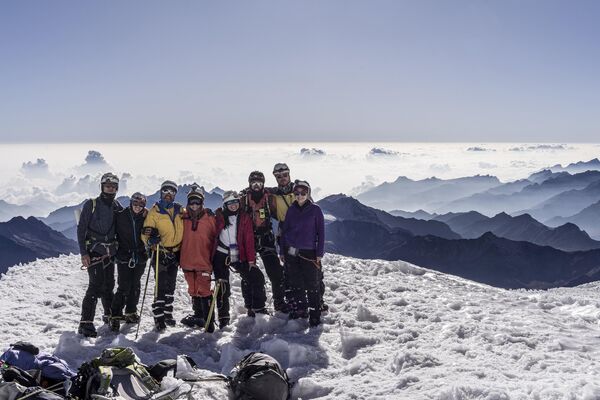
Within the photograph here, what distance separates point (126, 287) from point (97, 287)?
0.61 metres

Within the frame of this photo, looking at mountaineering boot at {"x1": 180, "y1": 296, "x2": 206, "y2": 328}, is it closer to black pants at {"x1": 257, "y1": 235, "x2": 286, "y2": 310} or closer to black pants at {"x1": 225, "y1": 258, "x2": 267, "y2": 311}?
black pants at {"x1": 225, "y1": 258, "x2": 267, "y2": 311}

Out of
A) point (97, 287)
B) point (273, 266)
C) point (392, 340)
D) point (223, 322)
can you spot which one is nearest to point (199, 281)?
point (223, 322)

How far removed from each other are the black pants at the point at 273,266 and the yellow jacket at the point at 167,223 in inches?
77.2

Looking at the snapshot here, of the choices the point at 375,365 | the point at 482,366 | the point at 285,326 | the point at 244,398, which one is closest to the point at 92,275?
the point at 285,326

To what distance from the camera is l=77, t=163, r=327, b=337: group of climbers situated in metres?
9.91

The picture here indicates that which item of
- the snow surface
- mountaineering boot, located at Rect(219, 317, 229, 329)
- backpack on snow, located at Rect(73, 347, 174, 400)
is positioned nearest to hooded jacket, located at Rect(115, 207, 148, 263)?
the snow surface

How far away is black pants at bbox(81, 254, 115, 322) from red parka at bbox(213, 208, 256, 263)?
2347 millimetres

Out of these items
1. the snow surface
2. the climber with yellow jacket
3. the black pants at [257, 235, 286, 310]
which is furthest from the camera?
the black pants at [257, 235, 286, 310]

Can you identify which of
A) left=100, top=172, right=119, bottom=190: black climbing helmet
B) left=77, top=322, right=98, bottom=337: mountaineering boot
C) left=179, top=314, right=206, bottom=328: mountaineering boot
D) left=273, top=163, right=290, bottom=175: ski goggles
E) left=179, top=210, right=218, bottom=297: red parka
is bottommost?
left=179, top=314, right=206, bottom=328: mountaineering boot

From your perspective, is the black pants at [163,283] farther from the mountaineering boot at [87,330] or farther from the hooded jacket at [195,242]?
the mountaineering boot at [87,330]

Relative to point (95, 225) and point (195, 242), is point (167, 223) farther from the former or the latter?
point (95, 225)

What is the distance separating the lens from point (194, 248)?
10219 millimetres

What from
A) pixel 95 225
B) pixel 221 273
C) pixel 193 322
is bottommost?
pixel 193 322

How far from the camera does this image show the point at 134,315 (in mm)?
10617
